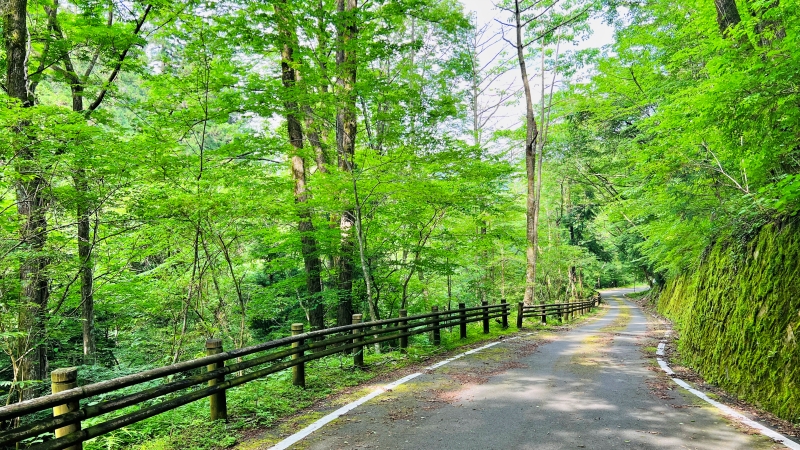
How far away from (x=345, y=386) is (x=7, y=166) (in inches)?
232

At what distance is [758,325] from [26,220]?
11.5 m

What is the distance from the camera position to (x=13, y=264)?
662 centimetres

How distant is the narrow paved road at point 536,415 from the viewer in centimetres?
422

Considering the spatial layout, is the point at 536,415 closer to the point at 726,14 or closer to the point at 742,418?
the point at 742,418

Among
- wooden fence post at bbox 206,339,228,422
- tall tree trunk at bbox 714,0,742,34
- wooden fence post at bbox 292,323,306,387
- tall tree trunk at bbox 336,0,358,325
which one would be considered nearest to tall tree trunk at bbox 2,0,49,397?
wooden fence post at bbox 206,339,228,422

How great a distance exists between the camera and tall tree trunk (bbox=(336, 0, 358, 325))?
29.0ft

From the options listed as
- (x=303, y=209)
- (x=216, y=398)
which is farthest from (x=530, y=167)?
(x=216, y=398)

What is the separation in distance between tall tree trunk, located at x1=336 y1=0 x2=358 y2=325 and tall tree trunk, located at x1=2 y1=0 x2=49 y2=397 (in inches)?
219

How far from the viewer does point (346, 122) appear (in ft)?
37.4

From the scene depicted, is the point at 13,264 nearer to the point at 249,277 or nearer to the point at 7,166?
the point at 7,166

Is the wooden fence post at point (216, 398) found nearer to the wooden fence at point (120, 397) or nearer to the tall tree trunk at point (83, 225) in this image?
the wooden fence at point (120, 397)

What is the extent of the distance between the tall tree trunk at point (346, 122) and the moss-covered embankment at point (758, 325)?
7.85 meters

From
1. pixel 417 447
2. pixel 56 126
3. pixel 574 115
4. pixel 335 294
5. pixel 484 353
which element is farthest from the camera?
pixel 574 115

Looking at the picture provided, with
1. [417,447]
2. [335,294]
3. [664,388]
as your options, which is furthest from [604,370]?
[335,294]
